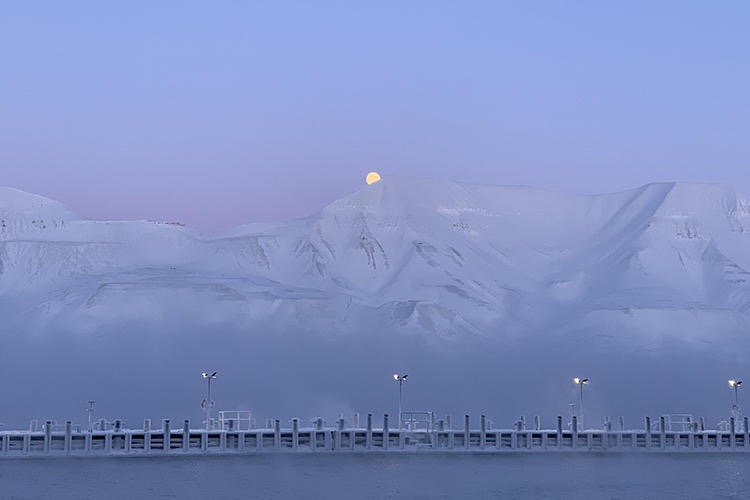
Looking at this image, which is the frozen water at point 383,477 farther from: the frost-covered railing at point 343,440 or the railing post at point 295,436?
the railing post at point 295,436

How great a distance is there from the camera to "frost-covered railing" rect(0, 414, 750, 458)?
140m

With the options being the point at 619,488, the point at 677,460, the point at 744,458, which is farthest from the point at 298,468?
the point at 744,458

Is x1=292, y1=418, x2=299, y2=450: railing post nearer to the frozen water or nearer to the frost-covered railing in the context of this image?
the frost-covered railing

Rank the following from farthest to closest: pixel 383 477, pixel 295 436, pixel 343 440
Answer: pixel 343 440, pixel 295 436, pixel 383 477

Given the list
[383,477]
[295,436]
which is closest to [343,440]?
[295,436]

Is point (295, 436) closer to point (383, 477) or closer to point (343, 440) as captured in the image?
point (343, 440)

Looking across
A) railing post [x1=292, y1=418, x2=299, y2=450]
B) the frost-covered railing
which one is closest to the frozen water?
the frost-covered railing

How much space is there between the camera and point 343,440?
148750 millimetres

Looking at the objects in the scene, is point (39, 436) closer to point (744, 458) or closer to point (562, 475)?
point (562, 475)

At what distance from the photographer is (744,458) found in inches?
6511

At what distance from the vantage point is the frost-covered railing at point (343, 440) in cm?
14000

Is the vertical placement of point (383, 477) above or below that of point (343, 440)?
below

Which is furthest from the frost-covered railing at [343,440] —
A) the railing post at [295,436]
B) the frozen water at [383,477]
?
the frozen water at [383,477]

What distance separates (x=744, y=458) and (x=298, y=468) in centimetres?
6144
